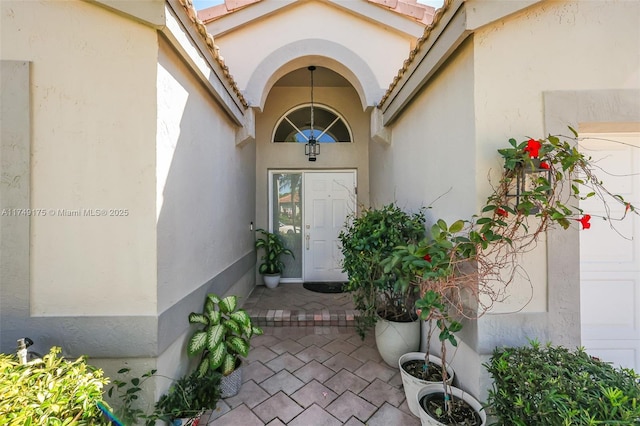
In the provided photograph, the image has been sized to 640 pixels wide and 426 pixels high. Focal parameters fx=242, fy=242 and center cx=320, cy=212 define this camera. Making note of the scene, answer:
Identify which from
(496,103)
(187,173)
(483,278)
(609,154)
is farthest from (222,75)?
(609,154)

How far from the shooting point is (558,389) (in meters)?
1.17

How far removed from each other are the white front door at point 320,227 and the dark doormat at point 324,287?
138 mm

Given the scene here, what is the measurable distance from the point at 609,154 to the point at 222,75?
137 inches

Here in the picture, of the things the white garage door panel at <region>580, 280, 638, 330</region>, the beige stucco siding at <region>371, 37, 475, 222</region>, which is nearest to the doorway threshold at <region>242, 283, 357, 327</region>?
the beige stucco siding at <region>371, 37, 475, 222</region>

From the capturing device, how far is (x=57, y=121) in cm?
157

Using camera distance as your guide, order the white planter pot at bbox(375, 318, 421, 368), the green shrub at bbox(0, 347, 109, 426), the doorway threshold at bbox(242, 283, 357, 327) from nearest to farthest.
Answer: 1. the green shrub at bbox(0, 347, 109, 426)
2. the white planter pot at bbox(375, 318, 421, 368)
3. the doorway threshold at bbox(242, 283, 357, 327)

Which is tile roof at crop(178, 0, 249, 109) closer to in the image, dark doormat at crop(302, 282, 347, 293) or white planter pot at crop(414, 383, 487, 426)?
white planter pot at crop(414, 383, 487, 426)

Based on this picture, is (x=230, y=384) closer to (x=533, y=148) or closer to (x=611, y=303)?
(x=533, y=148)

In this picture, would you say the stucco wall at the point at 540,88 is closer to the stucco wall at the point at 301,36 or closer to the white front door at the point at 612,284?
the white front door at the point at 612,284

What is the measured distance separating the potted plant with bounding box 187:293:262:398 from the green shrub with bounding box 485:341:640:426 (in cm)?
178

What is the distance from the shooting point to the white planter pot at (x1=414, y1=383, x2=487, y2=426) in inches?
59.6

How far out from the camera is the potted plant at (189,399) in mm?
1589

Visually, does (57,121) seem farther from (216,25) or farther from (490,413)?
(490,413)

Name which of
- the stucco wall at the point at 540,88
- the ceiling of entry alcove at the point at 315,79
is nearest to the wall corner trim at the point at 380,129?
the ceiling of entry alcove at the point at 315,79
